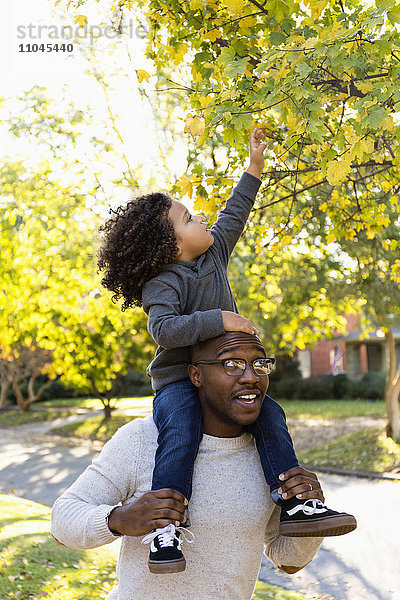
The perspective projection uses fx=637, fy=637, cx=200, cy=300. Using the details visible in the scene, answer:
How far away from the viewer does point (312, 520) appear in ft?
6.71

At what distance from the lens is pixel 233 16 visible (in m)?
3.19

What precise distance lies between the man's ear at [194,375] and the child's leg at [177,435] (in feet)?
0.16

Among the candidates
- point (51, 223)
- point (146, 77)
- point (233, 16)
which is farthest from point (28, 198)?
point (233, 16)

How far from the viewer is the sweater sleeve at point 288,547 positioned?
2.28m

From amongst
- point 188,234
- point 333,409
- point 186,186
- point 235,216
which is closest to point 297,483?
point 188,234

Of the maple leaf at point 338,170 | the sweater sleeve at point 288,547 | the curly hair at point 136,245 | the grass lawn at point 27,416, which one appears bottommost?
the grass lawn at point 27,416

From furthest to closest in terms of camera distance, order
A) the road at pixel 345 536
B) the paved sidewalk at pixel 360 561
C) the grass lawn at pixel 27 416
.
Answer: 1. the grass lawn at pixel 27 416
2. the road at pixel 345 536
3. the paved sidewalk at pixel 360 561

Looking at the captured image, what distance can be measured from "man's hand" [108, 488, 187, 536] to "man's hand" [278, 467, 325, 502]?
0.36m

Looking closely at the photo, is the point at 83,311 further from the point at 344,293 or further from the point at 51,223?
the point at 344,293

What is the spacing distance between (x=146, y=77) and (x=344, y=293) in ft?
37.8

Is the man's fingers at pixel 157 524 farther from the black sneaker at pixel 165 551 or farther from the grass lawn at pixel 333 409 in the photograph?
the grass lawn at pixel 333 409

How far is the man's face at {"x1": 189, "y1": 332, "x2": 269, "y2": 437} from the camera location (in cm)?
219

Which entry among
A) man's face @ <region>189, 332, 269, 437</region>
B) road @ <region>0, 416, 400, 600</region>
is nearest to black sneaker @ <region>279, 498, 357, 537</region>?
man's face @ <region>189, 332, 269, 437</region>

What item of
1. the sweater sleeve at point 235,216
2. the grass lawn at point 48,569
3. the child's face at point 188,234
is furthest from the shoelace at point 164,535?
the grass lawn at point 48,569
